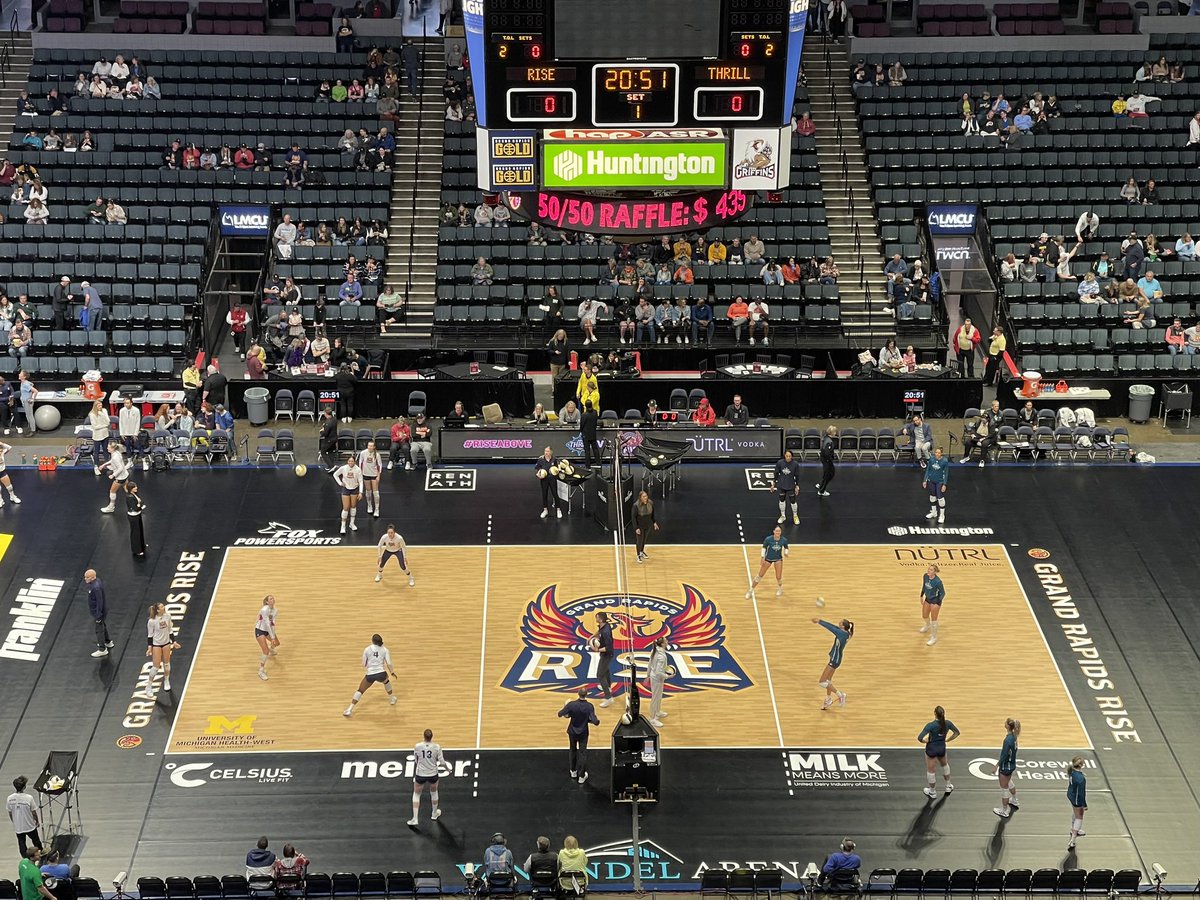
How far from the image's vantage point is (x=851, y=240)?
1731 inches

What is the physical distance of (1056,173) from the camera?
146 feet

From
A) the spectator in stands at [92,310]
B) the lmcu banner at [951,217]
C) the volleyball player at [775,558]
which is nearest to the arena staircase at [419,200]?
the spectator in stands at [92,310]

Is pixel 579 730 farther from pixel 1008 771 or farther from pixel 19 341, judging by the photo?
pixel 19 341

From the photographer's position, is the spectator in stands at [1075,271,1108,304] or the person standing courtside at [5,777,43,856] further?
the spectator in stands at [1075,271,1108,304]

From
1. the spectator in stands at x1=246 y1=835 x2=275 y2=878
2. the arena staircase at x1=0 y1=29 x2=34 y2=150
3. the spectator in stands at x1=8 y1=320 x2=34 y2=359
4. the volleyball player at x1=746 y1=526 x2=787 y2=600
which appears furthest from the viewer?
the arena staircase at x1=0 y1=29 x2=34 y2=150

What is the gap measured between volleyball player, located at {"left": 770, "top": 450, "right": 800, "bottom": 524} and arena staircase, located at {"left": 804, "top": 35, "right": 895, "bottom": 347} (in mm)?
8717

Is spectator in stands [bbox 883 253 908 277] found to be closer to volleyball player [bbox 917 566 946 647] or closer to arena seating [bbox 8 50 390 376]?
arena seating [bbox 8 50 390 376]

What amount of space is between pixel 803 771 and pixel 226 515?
1408cm

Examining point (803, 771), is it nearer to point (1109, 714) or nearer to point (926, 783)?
point (926, 783)

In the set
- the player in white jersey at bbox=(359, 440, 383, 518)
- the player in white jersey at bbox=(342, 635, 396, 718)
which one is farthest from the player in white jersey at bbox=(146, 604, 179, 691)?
the player in white jersey at bbox=(359, 440, 383, 518)

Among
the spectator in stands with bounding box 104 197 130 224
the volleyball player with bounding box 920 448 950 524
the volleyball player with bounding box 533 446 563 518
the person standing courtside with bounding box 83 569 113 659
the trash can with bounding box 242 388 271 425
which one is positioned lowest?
the person standing courtside with bounding box 83 569 113 659

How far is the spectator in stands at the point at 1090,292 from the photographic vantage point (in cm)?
4119

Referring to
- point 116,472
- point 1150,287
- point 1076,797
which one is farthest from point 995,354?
point 116,472

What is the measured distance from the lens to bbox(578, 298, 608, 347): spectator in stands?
4022 cm
